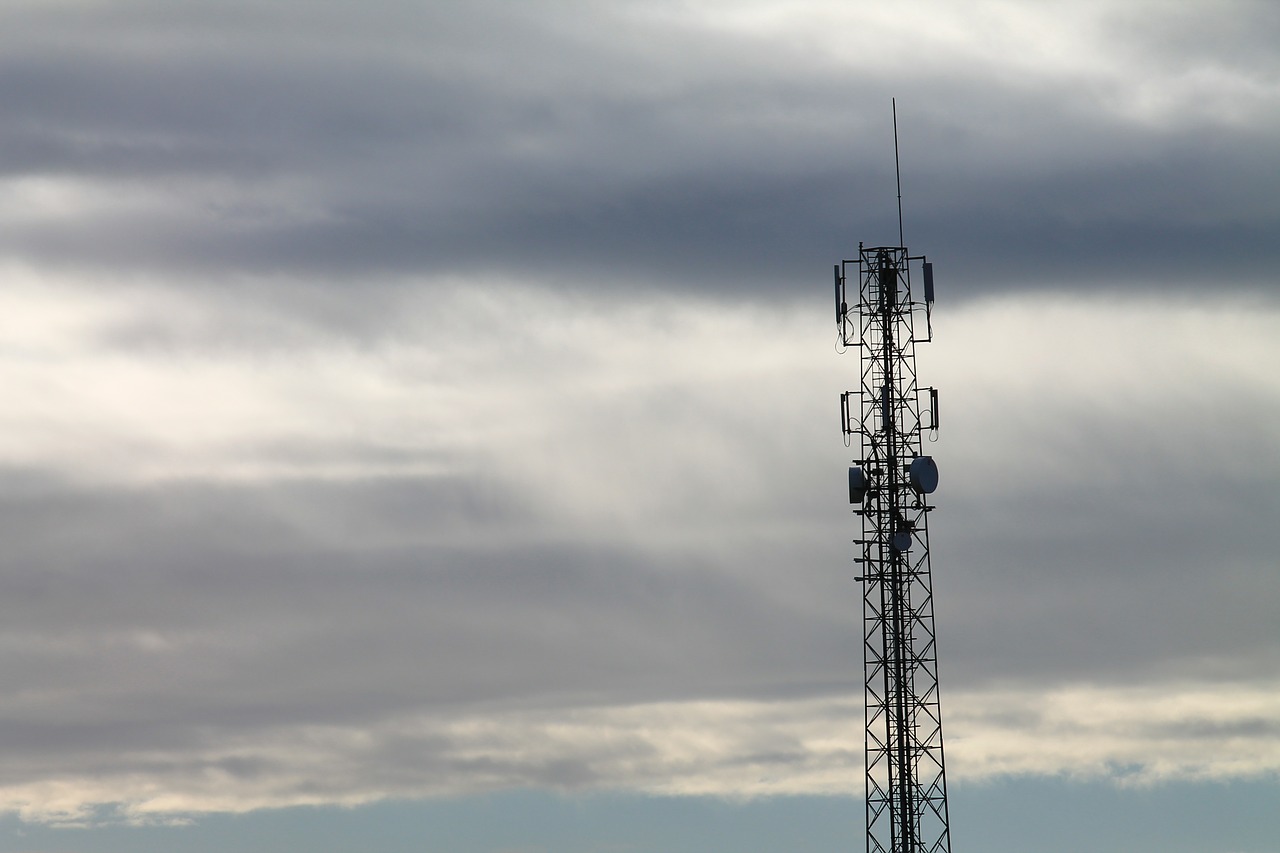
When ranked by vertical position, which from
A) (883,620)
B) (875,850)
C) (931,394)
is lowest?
(875,850)

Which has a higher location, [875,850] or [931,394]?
[931,394]

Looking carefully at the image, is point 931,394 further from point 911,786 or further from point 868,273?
point 911,786

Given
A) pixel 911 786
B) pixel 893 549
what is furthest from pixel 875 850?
pixel 893 549

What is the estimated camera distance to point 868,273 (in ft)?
533

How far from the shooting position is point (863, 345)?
16250 cm

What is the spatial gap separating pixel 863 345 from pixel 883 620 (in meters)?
14.2

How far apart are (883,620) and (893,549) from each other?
366 centimetres

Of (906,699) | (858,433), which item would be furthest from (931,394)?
(906,699)

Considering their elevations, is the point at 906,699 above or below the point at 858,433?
below

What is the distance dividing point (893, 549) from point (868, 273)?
46.9 feet

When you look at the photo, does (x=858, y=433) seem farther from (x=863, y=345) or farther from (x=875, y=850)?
(x=875, y=850)

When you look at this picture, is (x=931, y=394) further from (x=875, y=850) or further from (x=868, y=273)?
(x=875, y=850)

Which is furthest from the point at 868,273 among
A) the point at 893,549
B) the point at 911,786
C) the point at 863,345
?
the point at 911,786

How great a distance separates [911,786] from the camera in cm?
15875
